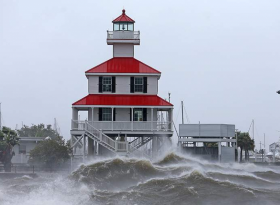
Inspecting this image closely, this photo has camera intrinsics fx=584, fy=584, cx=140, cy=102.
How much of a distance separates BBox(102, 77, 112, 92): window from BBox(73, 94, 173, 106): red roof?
558 mm

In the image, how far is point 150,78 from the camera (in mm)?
50781

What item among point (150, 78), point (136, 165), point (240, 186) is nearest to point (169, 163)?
point (136, 165)

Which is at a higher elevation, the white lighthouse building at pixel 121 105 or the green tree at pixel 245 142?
the white lighthouse building at pixel 121 105

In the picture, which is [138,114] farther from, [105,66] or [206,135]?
[206,135]

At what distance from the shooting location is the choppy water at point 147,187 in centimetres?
3247

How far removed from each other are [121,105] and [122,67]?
13.0 ft

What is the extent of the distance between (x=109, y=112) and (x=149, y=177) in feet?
34.5

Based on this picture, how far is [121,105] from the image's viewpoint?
4919cm

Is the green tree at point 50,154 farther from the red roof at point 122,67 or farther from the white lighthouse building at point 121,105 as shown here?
the red roof at point 122,67

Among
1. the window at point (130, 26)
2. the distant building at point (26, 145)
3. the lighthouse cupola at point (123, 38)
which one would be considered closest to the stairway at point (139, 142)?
the lighthouse cupola at point (123, 38)

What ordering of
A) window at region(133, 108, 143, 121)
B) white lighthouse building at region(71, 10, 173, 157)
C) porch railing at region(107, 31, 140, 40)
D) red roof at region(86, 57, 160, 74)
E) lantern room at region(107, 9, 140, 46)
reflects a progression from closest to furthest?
white lighthouse building at region(71, 10, 173, 157), window at region(133, 108, 143, 121), red roof at region(86, 57, 160, 74), lantern room at region(107, 9, 140, 46), porch railing at region(107, 31, 140, 40)

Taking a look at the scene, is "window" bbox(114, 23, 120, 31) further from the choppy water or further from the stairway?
the choppy water

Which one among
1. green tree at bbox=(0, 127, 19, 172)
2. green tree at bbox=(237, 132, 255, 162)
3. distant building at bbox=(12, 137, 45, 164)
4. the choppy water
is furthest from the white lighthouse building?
green tree at bbox=(237, 132, 255, 162)

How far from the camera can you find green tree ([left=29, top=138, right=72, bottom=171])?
59341 mm
